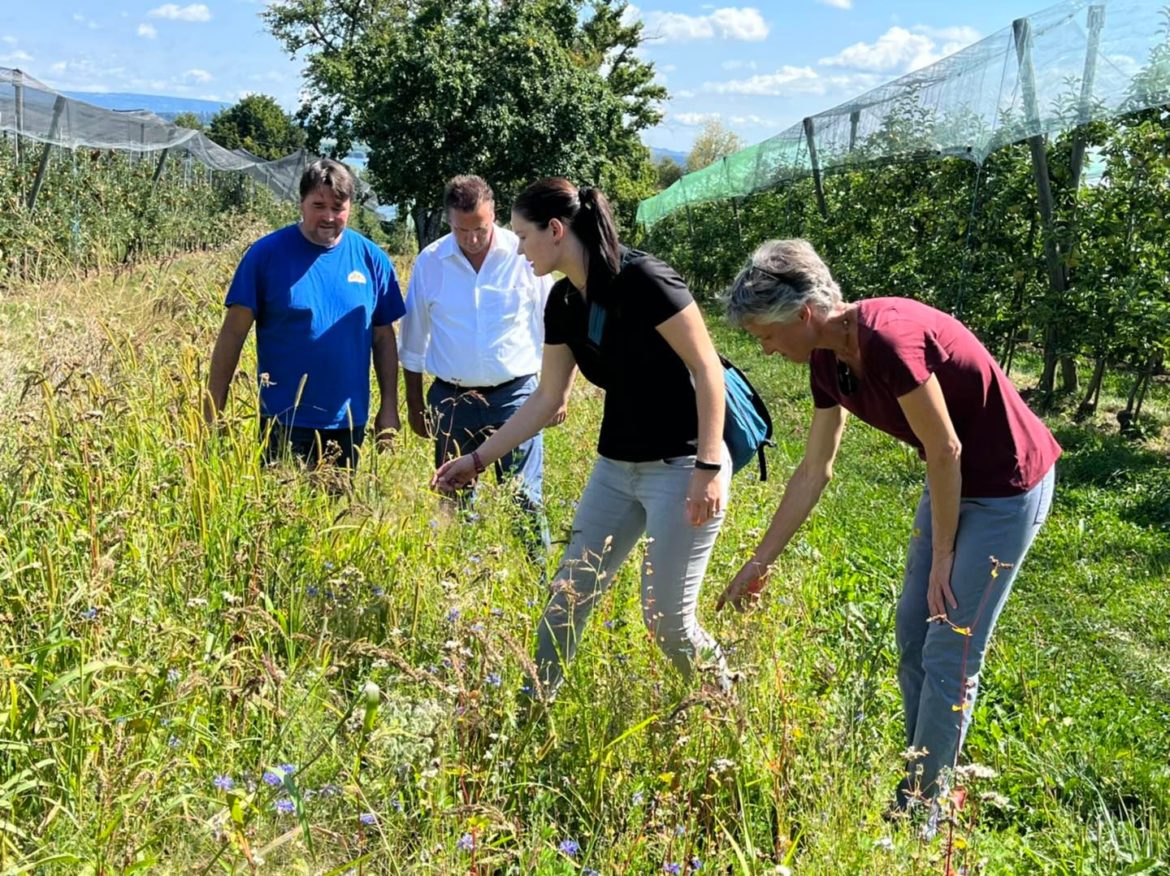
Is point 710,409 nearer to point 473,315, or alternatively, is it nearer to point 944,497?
point 944,497

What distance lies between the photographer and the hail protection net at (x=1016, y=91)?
276 inches

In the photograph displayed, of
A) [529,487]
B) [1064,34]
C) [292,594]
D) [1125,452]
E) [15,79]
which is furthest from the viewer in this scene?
[15,79]

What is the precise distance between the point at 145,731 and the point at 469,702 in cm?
57

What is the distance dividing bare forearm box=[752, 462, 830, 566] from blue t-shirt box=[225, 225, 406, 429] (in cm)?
159

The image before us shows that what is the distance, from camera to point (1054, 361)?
8219 mm

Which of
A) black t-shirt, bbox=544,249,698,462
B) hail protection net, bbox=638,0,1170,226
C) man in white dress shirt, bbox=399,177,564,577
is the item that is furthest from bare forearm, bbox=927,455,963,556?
hail protection net, bbox=638,0,1170,226

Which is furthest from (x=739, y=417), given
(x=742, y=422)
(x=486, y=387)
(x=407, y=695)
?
(x=486, y=387)

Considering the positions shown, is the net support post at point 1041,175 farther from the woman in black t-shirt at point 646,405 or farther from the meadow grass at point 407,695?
the woman in black t-shirt at point 646,405

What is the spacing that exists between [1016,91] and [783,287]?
6907 millimetres

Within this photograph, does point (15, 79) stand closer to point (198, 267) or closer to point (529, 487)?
point (198, 267)

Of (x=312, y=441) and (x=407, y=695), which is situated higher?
(x=312, y=441)

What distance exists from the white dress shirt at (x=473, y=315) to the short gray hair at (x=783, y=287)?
5.65 ft

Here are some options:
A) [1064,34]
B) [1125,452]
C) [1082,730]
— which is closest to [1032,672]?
[1082,730]

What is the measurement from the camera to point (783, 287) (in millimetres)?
2311
